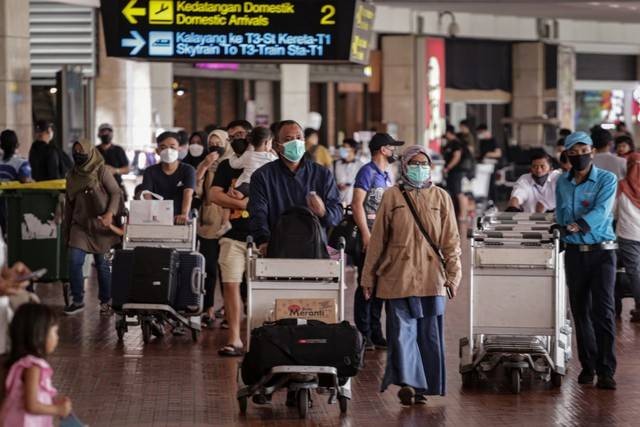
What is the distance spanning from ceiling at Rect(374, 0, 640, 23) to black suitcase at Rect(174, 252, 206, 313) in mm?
16826

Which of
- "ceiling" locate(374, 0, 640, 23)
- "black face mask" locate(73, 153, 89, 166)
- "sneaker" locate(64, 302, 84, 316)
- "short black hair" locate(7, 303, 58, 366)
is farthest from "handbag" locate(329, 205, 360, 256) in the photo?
"ceiling" locate(374, 0, 640, 23)

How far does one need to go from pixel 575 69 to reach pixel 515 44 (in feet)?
16.0

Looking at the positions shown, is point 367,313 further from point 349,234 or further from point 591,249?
point 591,249

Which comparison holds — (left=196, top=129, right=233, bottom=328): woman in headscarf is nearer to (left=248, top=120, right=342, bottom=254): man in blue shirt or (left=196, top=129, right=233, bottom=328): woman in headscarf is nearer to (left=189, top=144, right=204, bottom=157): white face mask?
(left=189, top=144, right=204, bottom=157): white face mask

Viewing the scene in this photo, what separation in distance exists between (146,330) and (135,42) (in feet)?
13.7

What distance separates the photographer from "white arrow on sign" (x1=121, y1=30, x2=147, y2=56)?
16.6 m

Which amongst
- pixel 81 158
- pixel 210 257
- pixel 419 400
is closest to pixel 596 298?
pixel 419 400

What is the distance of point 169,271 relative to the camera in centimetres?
1338

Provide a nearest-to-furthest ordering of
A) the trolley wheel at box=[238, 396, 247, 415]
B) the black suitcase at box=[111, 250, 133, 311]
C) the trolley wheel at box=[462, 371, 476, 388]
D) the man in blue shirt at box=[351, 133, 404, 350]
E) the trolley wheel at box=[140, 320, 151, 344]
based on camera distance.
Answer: the trolley wheel at box=[238, 396, 247, 415]
the trolley wheel at box=[462, 371, 476, 388]
the man in blue shirt at box=[351, 133, 404, 350]
the black suitcase at box=[111, 250, 133, 311]
the trolley wheel at box=[140, 320, 151, 344]

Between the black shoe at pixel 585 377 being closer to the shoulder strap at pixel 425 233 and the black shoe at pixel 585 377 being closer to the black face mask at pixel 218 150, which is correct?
the shoulder strap at pixel 425 233

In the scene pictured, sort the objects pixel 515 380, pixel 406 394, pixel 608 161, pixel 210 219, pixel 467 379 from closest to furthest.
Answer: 1. pixel 406 394
2. pixel 515 380
3. pixel 467 379
4. pixel 210 219
5. pixel 608 161

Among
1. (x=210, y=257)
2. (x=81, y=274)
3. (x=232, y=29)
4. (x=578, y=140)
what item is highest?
(x=232, y=29)

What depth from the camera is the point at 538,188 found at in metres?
13.9

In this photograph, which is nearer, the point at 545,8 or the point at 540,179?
the point at 540,179
